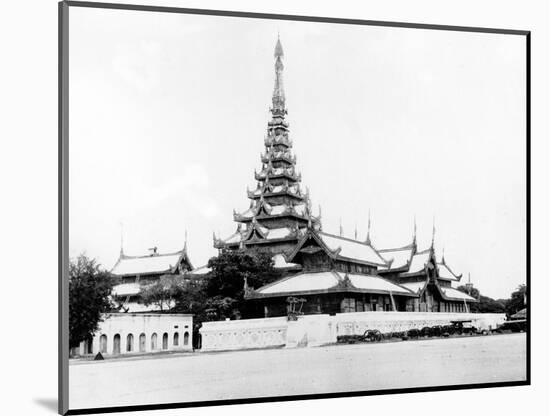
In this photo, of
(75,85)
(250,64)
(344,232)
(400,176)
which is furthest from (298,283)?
(75,85)

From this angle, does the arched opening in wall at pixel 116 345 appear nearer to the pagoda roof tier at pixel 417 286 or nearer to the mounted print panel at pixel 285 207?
the mounted print panel at pixel 285 207

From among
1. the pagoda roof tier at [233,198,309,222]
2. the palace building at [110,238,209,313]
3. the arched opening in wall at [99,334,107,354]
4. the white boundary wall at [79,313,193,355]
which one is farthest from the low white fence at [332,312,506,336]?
the arched opening in wall at [99,334,107,354]

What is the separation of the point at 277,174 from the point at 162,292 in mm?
1390

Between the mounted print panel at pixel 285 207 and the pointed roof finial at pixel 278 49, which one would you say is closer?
the mounted print panel at pixel 285 207

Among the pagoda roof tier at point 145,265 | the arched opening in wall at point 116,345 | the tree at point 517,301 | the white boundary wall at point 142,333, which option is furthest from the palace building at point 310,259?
the arched opening in wall at point 116,345

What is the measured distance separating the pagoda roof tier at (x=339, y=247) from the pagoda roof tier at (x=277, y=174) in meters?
0.47

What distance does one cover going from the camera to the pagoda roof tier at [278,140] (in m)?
8.92

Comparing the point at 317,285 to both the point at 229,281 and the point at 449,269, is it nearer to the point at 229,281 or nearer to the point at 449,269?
the point at 229,281

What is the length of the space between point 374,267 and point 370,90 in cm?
150

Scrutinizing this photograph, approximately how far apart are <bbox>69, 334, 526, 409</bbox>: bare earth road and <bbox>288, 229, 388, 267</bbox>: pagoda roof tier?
2.46 feet

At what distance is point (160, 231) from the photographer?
332 inches

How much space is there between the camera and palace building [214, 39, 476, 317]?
8.91m

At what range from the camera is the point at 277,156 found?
29.5 feet

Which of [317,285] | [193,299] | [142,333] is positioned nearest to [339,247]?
[317,285]
